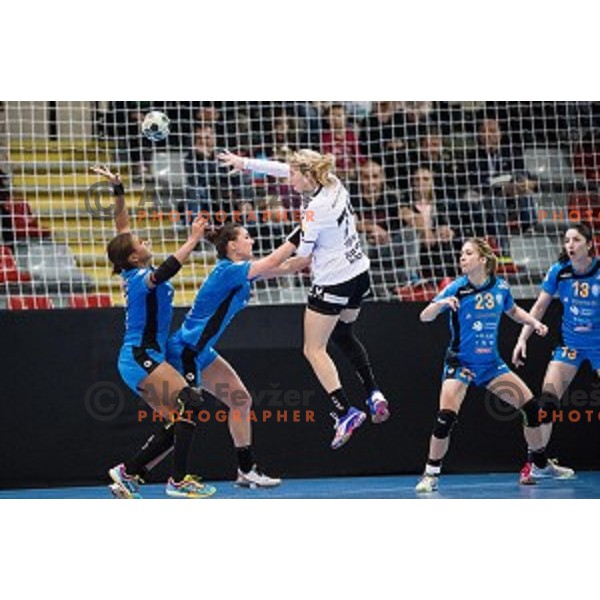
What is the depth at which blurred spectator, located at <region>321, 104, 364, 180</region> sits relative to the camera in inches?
432

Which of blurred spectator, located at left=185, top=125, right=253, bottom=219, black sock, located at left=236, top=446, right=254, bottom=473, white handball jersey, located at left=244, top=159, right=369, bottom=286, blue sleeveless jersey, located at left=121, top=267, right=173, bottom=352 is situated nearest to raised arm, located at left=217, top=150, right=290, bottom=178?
white handball jersey, located at left=244, top=159, right=369, bottom=286

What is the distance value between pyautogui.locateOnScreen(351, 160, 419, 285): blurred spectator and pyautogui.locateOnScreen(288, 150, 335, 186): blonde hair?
207 cm

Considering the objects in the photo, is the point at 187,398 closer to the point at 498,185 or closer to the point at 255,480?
the point at 255,480

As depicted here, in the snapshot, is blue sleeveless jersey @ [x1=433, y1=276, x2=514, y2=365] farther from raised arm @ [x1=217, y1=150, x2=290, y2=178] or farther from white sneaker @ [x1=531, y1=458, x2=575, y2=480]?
raised arm @ [x1=217, y1=150, x2=290, y2=178]

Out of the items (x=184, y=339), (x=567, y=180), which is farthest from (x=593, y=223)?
(x=184, y=339)

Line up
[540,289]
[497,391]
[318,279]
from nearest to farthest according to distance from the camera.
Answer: [318,279], [497,391], [540,289]

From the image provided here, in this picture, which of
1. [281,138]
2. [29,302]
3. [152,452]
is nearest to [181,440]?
[152,452]

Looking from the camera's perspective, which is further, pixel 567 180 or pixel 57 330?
pixel 567 180

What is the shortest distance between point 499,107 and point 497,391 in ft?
9.91

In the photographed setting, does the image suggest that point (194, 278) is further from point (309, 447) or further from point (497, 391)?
point (497, 391)

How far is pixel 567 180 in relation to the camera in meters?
11.1

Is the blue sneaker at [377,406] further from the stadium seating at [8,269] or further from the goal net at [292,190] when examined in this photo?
the stadium seating at [8,269]

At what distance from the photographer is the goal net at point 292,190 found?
1058 centimetres

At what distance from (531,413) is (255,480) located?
1961 mm
